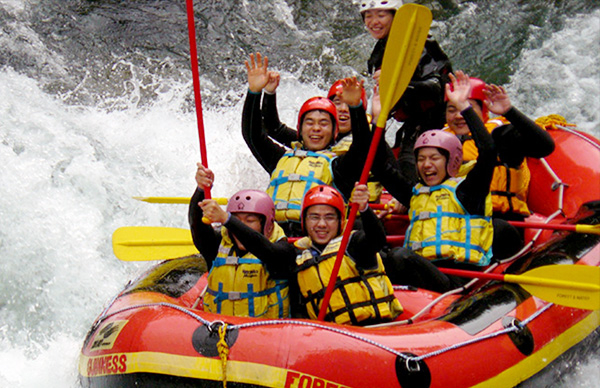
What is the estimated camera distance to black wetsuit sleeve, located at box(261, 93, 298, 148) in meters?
4.44

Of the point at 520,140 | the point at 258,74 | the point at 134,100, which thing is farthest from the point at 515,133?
the point at 134,100

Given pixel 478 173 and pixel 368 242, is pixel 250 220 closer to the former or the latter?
pixel 368 242

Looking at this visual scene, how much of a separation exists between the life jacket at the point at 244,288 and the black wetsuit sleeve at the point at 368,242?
36 cm

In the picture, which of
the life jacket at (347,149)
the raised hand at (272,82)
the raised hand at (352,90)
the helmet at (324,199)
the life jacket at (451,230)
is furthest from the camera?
the raised hand at (272,82)

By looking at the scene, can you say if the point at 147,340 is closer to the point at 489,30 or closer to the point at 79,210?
the point at 79,210

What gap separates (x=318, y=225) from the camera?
10.4ft

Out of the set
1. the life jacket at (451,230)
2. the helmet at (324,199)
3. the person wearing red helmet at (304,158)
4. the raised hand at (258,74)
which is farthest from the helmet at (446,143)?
the raised hand at (258,74)

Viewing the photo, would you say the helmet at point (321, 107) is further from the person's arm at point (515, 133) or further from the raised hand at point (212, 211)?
the raised hand at point (212, 211)

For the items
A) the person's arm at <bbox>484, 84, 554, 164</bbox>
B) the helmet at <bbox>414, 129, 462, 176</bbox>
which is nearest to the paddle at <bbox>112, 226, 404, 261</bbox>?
the helmet at <bbox>414, 129, 462, 176</bbox>

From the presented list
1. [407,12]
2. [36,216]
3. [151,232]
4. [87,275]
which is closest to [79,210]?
[36,216]

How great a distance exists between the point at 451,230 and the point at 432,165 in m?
0.35

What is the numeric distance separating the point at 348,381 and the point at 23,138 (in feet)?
13.8

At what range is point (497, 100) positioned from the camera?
3543 millimetres

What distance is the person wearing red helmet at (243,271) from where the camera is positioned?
121 inches
